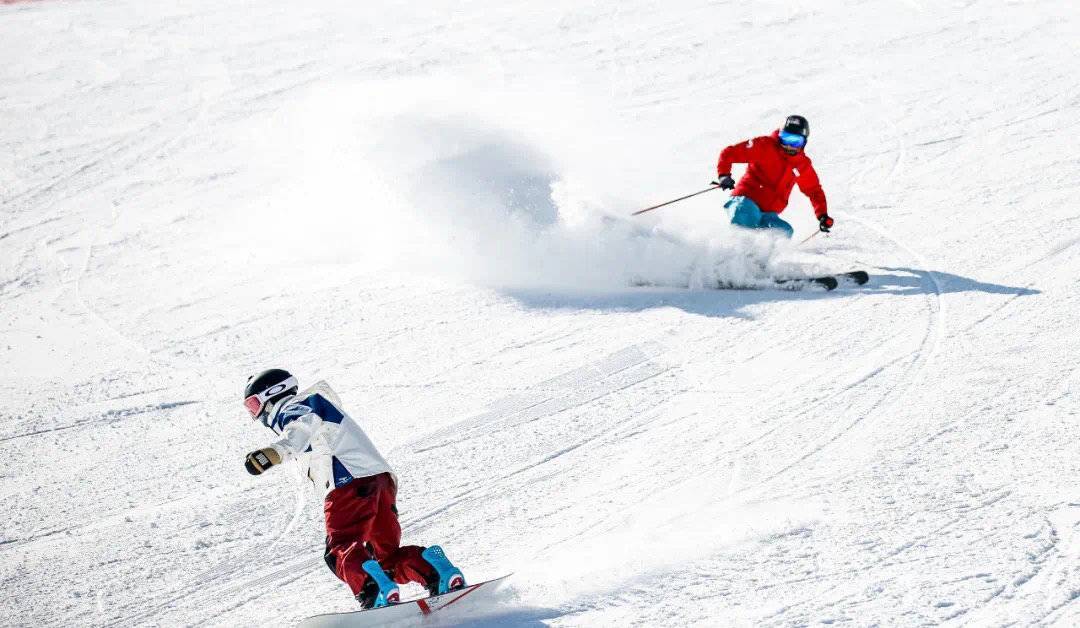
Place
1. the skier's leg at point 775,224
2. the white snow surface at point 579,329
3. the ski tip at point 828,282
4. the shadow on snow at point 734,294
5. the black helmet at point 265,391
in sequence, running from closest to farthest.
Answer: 1. the black helmet at point 265,391
2. the white snow surface at point 579,329
3. the shadow on snow at point 734,294
4. the ski tip at point 828,282
5. the skier's leg at point 775,224

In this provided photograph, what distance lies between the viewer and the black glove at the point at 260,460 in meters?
4.44

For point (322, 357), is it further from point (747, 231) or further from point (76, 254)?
point (76, 254)

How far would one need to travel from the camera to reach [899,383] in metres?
6.46

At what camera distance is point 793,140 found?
8.67 meters

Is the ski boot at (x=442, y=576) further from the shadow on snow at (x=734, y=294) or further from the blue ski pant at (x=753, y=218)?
the blue ski pant at (x=753, y=218)

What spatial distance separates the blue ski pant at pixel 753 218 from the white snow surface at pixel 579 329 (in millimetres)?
136

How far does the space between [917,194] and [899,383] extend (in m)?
4.03

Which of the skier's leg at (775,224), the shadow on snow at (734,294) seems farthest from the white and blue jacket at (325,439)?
the skier's leg at (775,224)

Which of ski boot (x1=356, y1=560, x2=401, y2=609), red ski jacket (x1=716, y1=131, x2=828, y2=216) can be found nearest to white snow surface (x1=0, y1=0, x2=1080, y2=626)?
red ski jacket (x1=716, y1=131, x2=828, y2=216)

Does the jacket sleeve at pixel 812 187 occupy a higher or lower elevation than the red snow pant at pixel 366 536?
higher

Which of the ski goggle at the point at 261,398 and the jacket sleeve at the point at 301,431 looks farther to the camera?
the ski goggle at the point at 261,398

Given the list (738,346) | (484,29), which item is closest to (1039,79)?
(738,346)

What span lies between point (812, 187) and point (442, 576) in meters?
5.34

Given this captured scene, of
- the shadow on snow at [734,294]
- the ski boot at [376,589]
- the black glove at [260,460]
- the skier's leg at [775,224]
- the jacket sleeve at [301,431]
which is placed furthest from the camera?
the skier's leg at [775,224]
